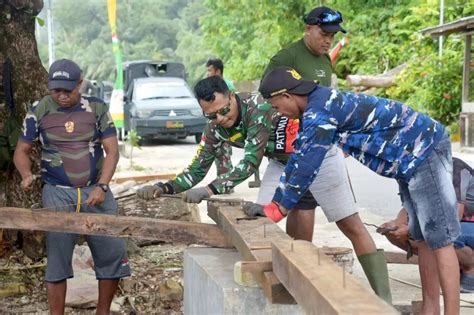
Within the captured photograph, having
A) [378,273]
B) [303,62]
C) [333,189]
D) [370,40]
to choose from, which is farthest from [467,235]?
[370,40]

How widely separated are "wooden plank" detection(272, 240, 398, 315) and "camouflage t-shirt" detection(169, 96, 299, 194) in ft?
4.35

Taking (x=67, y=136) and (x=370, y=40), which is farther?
(x=370, y=40)

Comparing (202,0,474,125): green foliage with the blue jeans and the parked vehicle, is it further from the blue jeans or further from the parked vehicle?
the blue jeans

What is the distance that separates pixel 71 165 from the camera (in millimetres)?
5613

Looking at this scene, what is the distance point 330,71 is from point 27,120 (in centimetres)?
213

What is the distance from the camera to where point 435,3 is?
2417 centimetres

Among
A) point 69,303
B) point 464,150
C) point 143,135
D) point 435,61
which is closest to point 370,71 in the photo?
point 435,61

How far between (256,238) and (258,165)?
1107 millimetres

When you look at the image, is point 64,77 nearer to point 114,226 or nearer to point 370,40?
point 114,226

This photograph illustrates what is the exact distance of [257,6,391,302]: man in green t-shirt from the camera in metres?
5.45

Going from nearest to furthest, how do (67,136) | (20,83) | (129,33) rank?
(67,136), (20,83), (129,33)

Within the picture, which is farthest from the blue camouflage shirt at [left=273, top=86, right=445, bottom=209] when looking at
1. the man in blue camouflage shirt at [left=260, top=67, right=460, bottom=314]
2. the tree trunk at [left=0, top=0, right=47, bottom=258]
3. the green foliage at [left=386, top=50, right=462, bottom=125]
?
the green foliage at [left=386, top=50, right=462, bottom=125]

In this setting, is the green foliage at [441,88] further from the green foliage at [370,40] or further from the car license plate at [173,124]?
the car license plate at [173,124]

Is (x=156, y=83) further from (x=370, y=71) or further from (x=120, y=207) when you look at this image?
(x=120, y=207)
